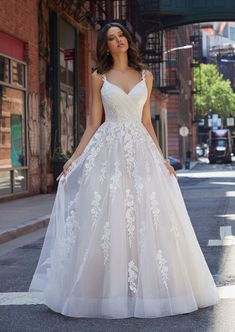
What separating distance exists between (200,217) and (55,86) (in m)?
7.80

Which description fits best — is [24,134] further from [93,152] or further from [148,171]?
[148,171]

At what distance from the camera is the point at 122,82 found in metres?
4.65

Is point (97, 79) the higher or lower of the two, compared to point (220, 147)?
lower

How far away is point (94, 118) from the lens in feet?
15.5

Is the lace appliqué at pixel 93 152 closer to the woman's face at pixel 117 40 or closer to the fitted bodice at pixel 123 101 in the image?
the fitted bodice at pixel 123 101

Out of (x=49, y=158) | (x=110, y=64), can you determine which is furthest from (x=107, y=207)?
(x=49, y=158)

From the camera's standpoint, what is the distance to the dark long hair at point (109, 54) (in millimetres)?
4645

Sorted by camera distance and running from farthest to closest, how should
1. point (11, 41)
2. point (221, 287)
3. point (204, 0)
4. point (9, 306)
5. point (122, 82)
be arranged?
point (204, 0) → point (11, 41) → point (221, 287) → point (9, 306) → point (122, 82)

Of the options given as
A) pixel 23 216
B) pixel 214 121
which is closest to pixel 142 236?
pixel 23 216

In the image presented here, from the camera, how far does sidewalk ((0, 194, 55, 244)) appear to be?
382 inches

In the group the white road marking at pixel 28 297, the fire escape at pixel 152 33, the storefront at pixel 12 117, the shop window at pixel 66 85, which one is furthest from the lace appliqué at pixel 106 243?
the fire escape at pixel 152 33

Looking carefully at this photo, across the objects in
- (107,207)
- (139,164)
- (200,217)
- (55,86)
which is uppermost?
(55,86)

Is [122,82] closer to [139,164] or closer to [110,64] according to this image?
[110,64]

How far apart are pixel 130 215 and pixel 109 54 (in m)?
1.17
